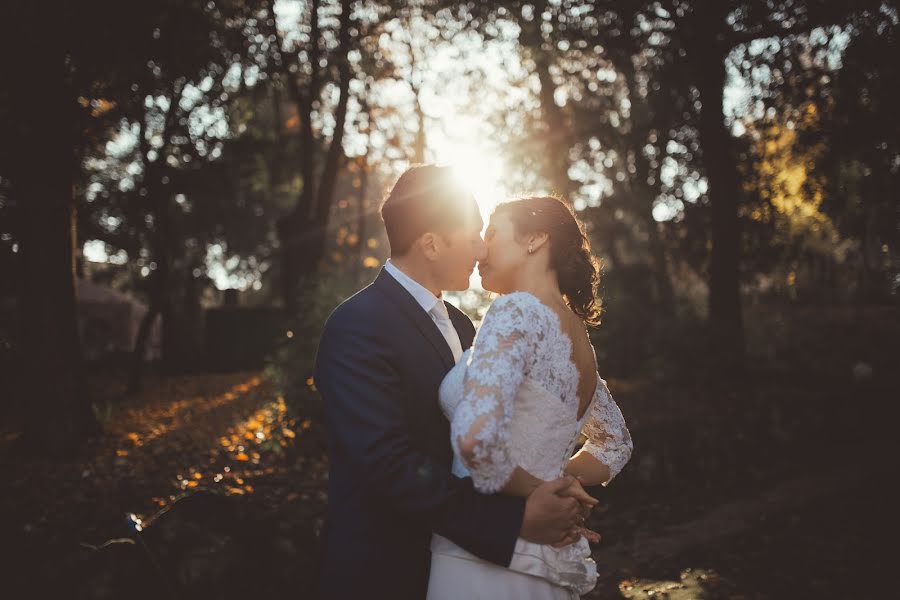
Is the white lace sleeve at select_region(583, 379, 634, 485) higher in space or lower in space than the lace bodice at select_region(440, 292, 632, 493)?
lower

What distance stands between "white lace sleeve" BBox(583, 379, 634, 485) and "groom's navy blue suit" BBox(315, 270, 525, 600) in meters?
0.73

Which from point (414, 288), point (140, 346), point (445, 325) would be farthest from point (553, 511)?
point (140, 346)

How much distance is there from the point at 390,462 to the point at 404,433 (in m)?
0.13

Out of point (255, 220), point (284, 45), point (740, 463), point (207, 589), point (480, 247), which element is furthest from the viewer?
point (255, 220)

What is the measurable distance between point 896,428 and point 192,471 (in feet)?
37.4

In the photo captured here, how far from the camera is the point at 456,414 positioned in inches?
101

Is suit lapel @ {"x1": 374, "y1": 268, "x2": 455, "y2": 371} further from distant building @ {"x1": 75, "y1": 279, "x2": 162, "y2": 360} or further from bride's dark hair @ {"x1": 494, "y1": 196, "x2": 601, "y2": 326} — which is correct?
distant building @ {"x1": 75, "y1": 279, "x2": 162, "y2": 360}

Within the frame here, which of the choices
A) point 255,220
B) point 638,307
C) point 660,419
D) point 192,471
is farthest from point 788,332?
point 255,220

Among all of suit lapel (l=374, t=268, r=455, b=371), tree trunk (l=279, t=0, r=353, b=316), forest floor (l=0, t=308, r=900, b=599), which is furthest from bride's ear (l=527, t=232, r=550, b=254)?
tree trunk (l=279, t=0, r=353, b=316)

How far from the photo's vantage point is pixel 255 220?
50.9 metres

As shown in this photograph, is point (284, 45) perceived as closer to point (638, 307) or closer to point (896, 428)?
point (638, 307)

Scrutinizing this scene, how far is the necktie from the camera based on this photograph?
310 centimetres

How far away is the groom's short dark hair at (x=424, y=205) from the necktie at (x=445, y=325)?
0.28 metres

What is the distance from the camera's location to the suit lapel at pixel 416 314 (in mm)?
2908
